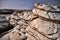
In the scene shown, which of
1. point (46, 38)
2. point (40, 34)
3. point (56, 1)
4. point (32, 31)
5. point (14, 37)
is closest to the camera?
point (46, 38)

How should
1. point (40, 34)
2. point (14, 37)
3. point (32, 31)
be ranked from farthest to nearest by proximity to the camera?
1. point (14, 37)
2. point (32, 31)
3. point (40, 34)

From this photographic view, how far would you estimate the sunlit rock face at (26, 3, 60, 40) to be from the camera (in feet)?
7.75

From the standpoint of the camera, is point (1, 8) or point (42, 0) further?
point (1, 8)

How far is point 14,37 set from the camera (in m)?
3.13

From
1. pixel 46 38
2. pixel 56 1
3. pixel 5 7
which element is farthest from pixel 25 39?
pixel 5 7

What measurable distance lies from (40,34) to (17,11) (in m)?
2.57

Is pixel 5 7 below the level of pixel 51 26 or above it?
below

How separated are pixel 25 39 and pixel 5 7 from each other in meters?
2.51

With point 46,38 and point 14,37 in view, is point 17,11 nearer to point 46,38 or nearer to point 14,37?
point 14,37

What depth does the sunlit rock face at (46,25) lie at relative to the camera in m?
2.36

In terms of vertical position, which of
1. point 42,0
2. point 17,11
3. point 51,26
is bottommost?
point 17,11

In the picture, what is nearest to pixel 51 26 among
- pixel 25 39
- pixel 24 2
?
pixel 25 39

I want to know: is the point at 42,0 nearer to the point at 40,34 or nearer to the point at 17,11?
the point at 40,34

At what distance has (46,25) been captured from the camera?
2.52 m
